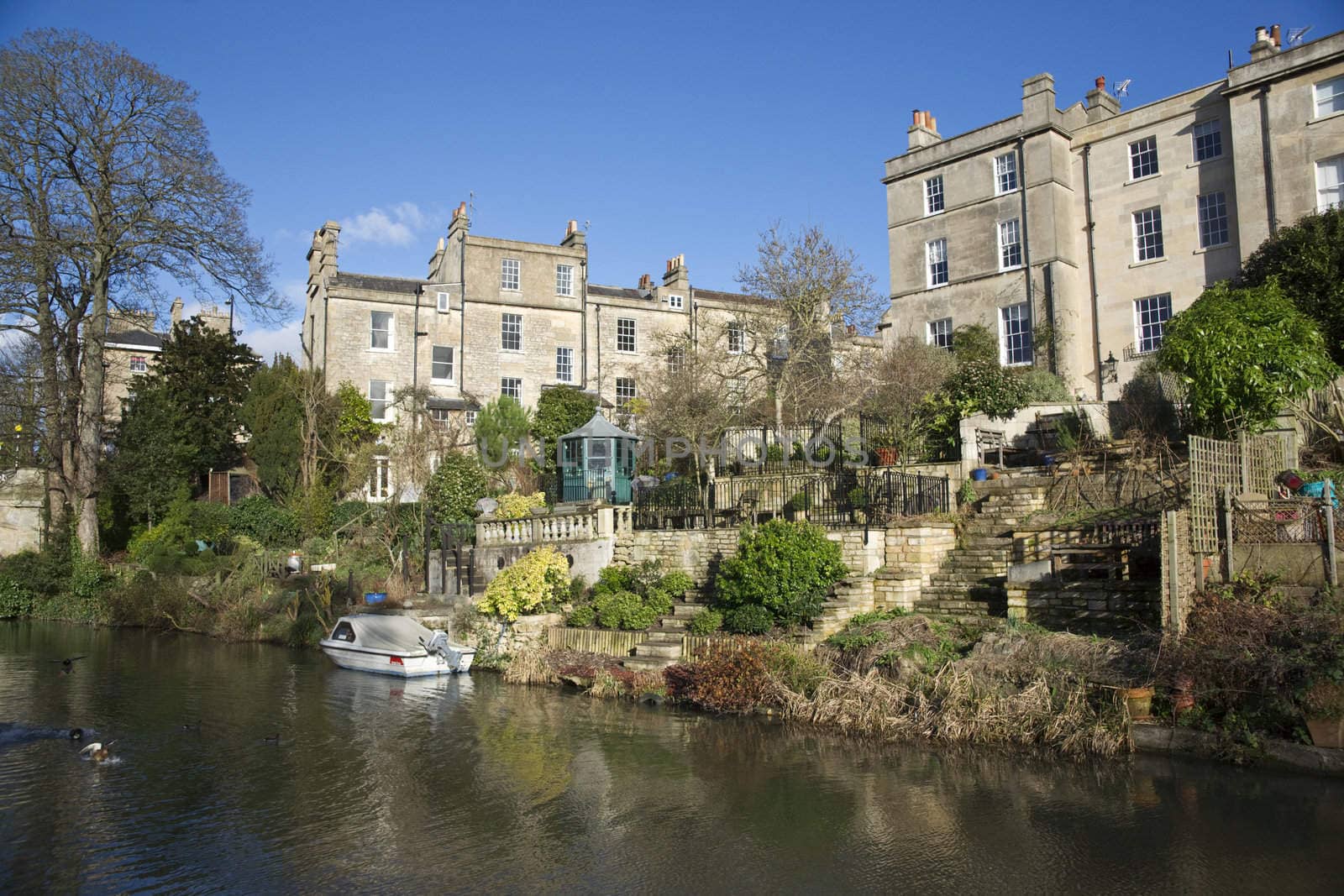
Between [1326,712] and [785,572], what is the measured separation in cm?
755

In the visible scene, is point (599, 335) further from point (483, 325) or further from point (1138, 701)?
point (1138, 701)

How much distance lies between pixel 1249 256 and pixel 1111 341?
4.60 metres

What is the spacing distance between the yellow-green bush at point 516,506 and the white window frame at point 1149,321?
58.4 feet

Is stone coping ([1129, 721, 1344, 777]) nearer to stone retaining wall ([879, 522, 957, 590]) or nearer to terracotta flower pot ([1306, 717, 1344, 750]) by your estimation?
terracotta flower pot ([1306, 717, 1344, 750])

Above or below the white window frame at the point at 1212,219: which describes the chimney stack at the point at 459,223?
above

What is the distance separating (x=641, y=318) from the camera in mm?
40625

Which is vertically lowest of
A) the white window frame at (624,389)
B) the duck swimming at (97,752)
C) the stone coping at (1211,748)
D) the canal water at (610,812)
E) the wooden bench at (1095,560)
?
the canal water at (610,812)

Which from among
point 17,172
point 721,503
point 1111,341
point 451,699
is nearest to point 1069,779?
point 451,699

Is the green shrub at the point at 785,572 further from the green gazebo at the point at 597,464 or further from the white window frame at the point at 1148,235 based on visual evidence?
the white window frame at the point at 1148,235

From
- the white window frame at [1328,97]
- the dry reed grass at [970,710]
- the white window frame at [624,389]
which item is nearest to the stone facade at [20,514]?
the white window frame at [624,389]

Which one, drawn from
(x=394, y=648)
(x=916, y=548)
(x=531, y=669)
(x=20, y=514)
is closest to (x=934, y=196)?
(x=916, y=548)

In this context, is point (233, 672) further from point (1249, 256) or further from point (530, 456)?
point (1249, 256)

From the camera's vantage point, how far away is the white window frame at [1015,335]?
28.5 m

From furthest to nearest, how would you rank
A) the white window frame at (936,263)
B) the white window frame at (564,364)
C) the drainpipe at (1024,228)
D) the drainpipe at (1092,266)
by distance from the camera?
the white window frame at (564,364) < the white window frame at (936,263) < the drainpipe at (1024,228) < the drainpipe at (1092,266)
